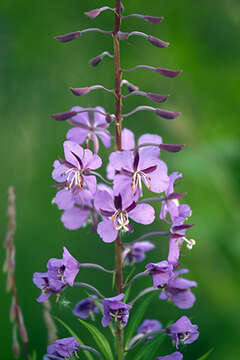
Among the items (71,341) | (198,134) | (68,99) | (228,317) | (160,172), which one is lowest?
(228,317)

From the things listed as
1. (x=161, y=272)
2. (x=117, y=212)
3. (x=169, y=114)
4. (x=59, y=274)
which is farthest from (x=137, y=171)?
(x=59, y=274)

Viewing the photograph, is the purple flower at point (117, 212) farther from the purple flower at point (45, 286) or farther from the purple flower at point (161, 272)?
the purple flower at point (45, 286)

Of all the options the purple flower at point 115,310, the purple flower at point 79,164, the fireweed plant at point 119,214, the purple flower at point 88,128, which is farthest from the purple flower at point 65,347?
the purple flower at point 88,128

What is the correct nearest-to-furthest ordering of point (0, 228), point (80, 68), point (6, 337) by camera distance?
point (6, 337) < point (0, 228) < point (80, 68)

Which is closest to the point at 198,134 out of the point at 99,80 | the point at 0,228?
the point at 99,80

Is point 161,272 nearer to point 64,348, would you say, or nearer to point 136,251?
point 136,251

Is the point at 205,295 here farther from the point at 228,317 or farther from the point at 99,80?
the point at 99,80
